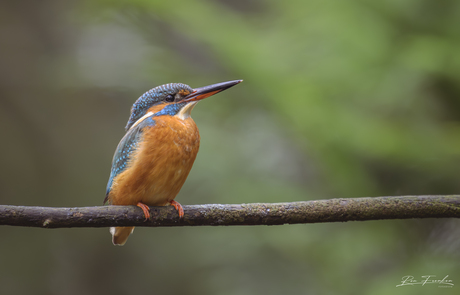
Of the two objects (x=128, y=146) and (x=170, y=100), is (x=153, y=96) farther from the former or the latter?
(x=128, y=146)

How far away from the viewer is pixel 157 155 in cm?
224

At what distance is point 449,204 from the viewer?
171cm

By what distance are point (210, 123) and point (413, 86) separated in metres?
1.90

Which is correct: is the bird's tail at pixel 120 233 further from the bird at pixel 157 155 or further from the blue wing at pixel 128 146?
the blue wing at pixel 128 146

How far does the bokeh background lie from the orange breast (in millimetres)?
746

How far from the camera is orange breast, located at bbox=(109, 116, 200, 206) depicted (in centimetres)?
221

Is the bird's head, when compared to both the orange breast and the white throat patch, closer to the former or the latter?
the white throat patch

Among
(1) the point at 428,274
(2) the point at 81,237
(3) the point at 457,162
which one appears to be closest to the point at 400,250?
(1) the point at 428,274

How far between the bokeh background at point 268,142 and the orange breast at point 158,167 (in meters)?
0.75
